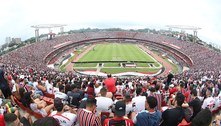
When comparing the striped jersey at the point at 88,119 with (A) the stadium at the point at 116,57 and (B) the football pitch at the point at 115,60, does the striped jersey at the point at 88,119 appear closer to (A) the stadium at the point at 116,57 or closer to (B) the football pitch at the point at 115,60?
(A) the stadium at the point at 116,57

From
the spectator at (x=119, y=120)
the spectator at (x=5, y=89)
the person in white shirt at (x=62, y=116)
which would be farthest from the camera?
the spectator at (x=5, y=89)

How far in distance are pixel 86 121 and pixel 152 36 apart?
10147 cm

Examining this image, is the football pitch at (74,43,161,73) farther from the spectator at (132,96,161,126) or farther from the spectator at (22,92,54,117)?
the spectator at (132,96,161,126)

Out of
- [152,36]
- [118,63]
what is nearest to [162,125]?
[118,63]

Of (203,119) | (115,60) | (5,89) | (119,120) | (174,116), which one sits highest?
(203,119)

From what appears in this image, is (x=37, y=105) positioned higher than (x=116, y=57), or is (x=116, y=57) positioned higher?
(x=37, y=105)

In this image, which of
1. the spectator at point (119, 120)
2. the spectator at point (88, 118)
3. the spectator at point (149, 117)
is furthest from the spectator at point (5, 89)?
the spectator at point (119, 120)

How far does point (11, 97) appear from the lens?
41.1 feet

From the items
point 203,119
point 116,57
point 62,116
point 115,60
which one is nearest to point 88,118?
point 62,116

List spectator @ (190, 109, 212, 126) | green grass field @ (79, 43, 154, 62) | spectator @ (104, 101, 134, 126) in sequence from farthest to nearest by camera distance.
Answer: green grass field @ (79, 43, 154, 62) → spectator @ (104, 101, 134, 126) → spectator @ (190, 109, 212, 126)

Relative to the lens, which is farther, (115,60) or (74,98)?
(115,60)

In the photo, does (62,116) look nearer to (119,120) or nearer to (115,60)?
Result: (119,120)

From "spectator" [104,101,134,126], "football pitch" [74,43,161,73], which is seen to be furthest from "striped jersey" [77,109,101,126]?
"football pitch" [74,43,161,73]

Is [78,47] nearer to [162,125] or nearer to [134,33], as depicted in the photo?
[134,33]
